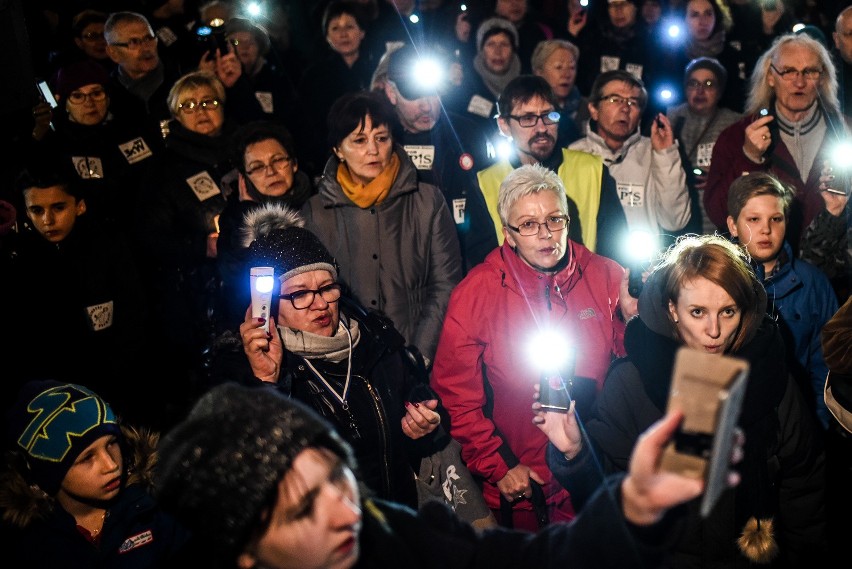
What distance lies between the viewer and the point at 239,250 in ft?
14.0

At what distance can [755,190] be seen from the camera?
14.5 feet

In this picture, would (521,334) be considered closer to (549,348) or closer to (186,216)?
(549,348)

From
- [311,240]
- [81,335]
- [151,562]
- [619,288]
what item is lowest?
[151,562]

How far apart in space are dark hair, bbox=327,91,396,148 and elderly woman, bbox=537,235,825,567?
2132mm

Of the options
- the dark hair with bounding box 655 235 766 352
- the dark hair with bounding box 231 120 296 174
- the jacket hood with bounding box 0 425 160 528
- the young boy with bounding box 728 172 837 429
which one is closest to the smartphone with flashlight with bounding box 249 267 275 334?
the jacket hood with bounding box 0 425 160 528

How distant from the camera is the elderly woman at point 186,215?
533 centimetres

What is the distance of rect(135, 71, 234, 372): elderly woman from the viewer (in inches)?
210

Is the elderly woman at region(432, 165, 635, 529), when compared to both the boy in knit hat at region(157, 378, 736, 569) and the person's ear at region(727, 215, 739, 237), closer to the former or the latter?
the person's ear at region(727, 215, 739, 237)

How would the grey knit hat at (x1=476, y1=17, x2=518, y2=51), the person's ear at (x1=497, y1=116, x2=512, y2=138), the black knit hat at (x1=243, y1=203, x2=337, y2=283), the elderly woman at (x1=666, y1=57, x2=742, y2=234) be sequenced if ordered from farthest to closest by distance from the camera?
the grey knit hat at (x1=476, y1=17, x2=518, y2=51) < the elderly woman at (x1=666, y1=57, x2=742, y2=234) < the person's ear at (x1=497, y1=116, x2=512, y2=138) < the black knit hat at (x1=243, y1=203, x2=337, y2=283)

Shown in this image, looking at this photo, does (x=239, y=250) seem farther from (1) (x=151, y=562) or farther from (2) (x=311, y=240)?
(1) (x=151, y=562)

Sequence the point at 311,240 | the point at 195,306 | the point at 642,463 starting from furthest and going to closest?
1. the point at 195,306
2. the point at 311,240
3. the point at 642,463

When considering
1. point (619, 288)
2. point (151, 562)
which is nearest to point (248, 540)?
point (151, 562)

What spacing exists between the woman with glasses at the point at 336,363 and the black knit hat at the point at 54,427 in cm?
50

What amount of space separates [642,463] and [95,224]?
13.9ft
